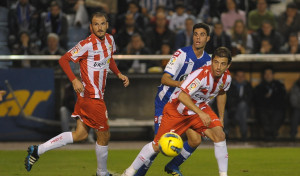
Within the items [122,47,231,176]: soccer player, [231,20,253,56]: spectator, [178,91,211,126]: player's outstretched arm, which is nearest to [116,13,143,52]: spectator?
[231,20,253,56]: spectator

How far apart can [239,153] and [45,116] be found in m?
4.34

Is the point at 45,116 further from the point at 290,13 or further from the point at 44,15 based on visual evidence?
the point at 290,13

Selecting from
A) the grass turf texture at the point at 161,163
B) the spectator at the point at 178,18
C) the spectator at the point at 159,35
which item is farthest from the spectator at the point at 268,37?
the grass turf texture at the point at 161,163

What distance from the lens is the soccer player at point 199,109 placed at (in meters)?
7.32

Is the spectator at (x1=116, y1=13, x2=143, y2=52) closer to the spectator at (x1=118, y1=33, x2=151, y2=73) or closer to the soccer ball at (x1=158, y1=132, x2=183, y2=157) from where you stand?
the spectator at (x1=118, y1=33, x2=151, y2=73)

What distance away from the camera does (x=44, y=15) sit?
Result: 15016 millimetres

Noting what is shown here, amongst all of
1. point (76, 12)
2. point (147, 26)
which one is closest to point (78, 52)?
point (147, 26)

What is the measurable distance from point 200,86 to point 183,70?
85cm

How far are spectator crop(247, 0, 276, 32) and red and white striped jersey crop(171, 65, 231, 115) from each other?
8.16m

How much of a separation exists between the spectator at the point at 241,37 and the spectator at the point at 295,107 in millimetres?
1262

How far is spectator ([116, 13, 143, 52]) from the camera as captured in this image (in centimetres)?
1494

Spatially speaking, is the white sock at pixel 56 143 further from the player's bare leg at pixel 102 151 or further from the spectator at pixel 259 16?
the spectator at pixel 259 16

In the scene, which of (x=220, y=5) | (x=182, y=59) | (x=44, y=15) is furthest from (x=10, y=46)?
(x=182, y=59)

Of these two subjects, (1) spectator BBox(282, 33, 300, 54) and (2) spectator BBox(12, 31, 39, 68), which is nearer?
(2) spectator BBox(12, 31, 39, 68)
